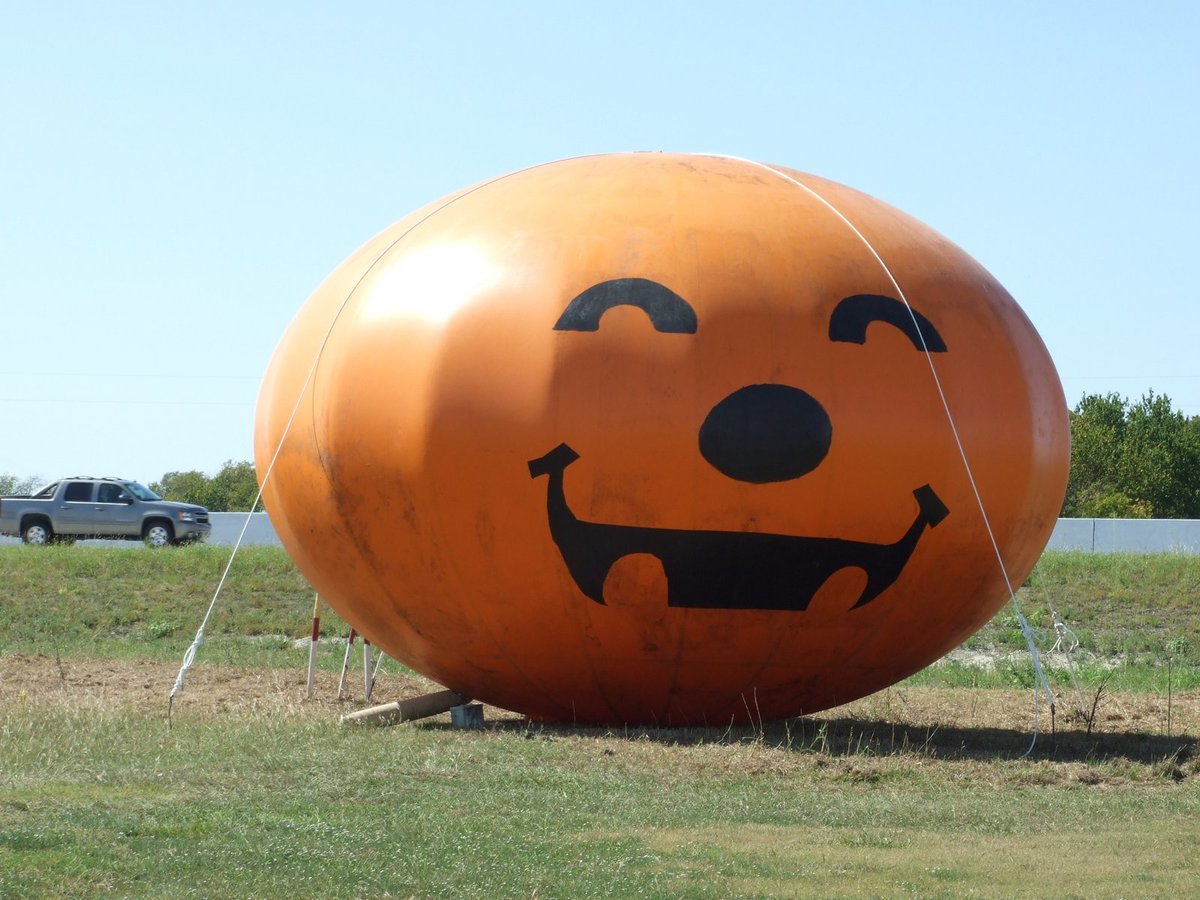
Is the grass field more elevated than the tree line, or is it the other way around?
the tree line

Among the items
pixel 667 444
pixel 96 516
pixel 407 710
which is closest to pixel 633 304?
pixel 667 444

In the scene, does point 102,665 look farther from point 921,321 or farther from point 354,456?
point 921,321

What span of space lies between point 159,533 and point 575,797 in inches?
1058

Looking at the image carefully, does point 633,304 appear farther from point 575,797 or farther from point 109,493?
point 109,493

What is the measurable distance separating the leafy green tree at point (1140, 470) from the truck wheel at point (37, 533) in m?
40.5

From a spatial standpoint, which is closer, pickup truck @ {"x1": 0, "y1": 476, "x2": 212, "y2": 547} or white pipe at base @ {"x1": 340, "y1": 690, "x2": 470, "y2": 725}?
white pipe at base @ {"x1": 340, "y1": 690, "x2": 470, "y2": 725}

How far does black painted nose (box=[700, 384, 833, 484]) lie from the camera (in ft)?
31.8

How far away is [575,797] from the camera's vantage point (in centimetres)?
854

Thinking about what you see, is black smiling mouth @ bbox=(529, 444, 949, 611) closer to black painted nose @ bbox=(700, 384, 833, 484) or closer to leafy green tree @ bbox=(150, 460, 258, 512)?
black painted nose @ bbox=(700, 384, 833, 484)

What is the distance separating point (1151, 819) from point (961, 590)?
96.3 inches

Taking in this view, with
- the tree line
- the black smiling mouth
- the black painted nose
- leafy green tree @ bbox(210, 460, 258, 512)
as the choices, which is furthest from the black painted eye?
leafy green tree @ bbox(210, 460, 258, 512)

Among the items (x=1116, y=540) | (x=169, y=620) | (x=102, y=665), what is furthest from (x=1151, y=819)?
(x=1116, y=540)

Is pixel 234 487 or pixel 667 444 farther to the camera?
pixel 234 487

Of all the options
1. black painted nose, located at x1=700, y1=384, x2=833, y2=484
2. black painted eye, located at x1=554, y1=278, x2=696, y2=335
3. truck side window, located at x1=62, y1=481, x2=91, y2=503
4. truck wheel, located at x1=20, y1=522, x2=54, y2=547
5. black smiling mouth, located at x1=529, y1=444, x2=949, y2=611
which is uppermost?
black painted eye, located at x1=554, y1=278, x2=696, y2=335
